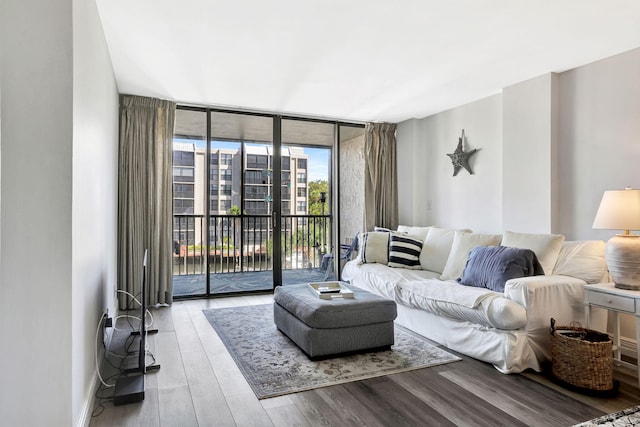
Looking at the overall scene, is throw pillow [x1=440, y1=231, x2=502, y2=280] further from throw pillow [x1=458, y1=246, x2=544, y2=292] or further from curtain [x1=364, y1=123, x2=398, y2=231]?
curtain [x1=364, y1=123, x2=398, y2=231]

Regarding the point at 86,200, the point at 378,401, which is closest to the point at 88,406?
the point at 86,200

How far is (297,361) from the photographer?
2842mm

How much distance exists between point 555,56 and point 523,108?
0.66 metres

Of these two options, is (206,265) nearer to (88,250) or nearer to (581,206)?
(88,250)

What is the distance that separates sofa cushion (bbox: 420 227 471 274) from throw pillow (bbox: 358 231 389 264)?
0.44 meters

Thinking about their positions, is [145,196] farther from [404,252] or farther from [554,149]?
[554,149]

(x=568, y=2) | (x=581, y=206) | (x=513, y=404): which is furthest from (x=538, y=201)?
(x=513, y=404)

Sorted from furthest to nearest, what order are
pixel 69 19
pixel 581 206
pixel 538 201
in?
pixel 538 201, pixel 581 206, pixel 69 19

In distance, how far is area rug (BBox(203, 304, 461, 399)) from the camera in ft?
8.25

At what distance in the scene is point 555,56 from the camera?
3.19 meters

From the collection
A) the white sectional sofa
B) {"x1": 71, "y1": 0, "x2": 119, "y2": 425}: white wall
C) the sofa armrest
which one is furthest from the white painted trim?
the sofa armrest

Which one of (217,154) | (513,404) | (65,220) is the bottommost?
(513,404)

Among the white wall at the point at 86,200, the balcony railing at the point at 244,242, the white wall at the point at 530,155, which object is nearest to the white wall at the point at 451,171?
the white wall at the point at 530,155

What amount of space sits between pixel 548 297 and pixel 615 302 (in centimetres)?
38
